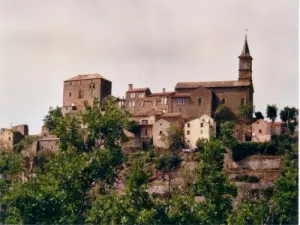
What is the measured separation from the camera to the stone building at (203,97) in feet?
251

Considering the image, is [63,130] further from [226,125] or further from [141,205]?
[226,125]

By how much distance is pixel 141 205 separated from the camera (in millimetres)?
38406

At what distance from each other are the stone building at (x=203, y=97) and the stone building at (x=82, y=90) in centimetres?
446

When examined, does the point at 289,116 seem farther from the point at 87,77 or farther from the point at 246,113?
the point at 87,77

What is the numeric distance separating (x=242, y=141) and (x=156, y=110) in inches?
424

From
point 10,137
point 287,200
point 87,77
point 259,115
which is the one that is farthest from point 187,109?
point 287,200

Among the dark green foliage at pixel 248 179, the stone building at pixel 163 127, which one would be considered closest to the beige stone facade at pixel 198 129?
the stone building at pixel 163 127

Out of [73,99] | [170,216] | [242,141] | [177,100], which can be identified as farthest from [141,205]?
[73,99]

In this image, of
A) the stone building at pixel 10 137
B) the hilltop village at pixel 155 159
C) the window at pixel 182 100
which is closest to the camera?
the hilltop village at pixel 155 159

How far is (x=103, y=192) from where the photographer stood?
4059cm

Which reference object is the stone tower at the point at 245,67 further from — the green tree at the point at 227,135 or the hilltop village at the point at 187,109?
the green tree at the point at 227,135

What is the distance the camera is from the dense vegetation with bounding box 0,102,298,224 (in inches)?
1460

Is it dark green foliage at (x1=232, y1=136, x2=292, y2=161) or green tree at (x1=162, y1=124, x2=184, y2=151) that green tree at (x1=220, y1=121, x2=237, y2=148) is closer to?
dark green foliage at (x1=232, y1=136, x2=292, y2=161)

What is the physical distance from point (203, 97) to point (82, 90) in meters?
14.4
